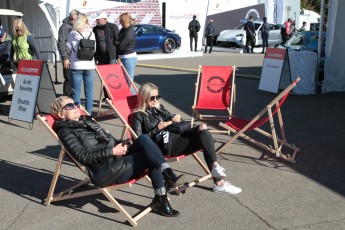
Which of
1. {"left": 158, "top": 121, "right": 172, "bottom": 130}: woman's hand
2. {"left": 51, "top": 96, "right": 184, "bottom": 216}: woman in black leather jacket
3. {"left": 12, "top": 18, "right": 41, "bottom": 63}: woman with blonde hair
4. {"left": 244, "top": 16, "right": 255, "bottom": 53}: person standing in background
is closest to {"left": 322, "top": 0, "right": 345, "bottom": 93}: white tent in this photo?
{"left": 12, "top": 18, "right": 41, "bottom": 63}: woman with blonde hair

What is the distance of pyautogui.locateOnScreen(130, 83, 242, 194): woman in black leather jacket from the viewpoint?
470 cm

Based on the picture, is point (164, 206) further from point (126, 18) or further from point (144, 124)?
point (126, 18)

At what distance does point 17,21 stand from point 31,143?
3027 mm

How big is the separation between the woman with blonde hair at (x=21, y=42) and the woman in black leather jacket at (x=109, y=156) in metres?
4.84

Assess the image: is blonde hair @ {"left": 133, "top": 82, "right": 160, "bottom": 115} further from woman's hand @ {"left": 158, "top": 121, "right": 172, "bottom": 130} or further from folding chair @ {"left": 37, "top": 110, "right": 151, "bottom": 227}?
folding chair @ {"left": 37, "top": 110, "right": 151, "bottom": 227}

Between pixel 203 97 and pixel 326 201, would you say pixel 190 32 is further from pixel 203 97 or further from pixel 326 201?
pixel 326 201

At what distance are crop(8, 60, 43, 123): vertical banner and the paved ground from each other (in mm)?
267

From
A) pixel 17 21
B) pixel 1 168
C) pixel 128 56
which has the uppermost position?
pixel 17 21

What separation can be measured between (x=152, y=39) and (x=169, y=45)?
1013 mm

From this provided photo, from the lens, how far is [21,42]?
873 centimetres

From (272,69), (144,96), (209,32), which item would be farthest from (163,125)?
(209,32)

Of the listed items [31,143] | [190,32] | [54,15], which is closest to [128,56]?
[31,143]

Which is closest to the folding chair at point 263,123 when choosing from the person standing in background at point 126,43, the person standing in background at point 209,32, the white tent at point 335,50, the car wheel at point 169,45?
the person standing in background at point 126,43

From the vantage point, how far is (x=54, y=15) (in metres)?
17.7
